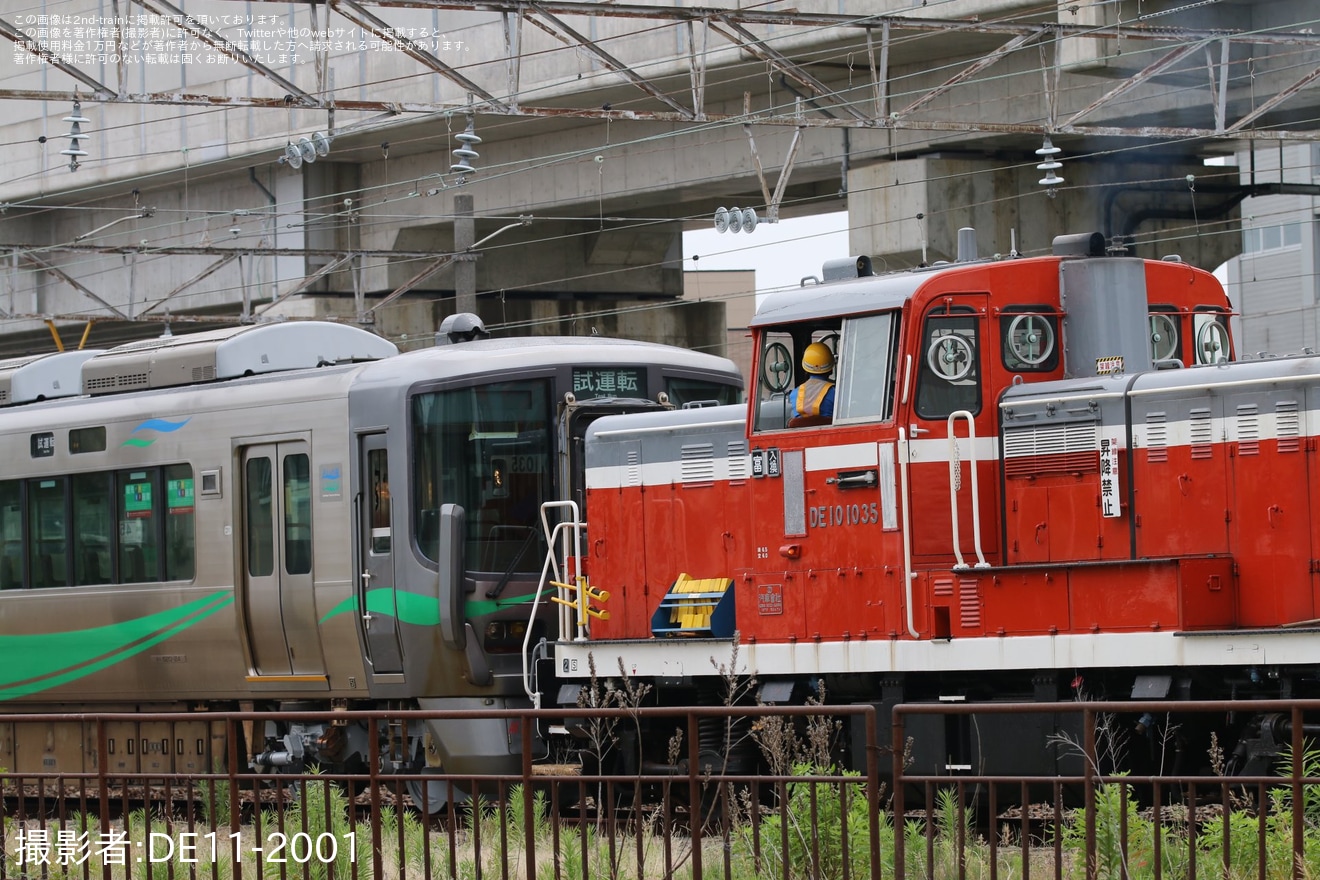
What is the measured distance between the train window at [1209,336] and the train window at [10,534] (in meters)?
10.7

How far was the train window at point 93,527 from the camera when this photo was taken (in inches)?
637

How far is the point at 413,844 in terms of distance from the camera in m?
11.0

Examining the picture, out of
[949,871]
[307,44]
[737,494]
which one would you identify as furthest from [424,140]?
[949,871]

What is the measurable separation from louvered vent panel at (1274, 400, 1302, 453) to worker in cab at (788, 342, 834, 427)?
267cm

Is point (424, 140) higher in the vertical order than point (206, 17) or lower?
lower

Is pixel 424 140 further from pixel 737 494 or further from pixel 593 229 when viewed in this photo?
pixel 737 494

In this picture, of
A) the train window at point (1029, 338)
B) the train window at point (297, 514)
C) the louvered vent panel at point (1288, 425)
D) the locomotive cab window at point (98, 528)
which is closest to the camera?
the louvered vent panel at point (1288, 425)

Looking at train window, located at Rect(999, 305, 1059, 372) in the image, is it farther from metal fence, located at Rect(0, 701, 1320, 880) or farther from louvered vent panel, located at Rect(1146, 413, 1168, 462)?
metal fence, located at Rect(0, 701, 1320, 880)

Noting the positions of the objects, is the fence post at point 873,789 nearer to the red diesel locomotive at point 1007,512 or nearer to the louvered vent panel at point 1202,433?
the red diesel locomotive at point 1007,512

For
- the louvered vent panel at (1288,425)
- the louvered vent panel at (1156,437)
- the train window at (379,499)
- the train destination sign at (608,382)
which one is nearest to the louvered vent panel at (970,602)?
the louvered vent panel at (1156,437)

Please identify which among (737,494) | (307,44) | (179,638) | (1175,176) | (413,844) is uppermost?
(307,44)

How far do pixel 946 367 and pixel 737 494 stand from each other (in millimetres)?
1881

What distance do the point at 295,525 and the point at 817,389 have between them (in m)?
5.04

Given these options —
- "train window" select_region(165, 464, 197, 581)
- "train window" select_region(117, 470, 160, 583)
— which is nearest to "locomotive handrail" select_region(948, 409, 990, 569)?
"train window" select_region(165, 464, 197, 581)
